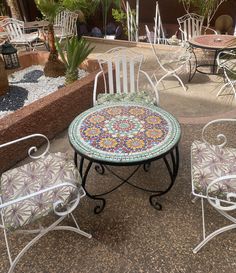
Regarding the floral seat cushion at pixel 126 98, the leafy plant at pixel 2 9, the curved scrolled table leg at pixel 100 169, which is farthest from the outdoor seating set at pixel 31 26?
the curved scrolled table leg at pixel 100 169

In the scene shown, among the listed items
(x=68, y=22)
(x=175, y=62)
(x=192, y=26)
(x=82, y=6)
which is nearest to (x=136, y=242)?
(x=175, y=62)

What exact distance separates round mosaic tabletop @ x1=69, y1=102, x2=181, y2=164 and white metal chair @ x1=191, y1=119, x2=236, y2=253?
0.22 metres

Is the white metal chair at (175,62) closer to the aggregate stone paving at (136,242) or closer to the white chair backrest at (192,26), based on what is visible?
the white chair backrest at (192,26)

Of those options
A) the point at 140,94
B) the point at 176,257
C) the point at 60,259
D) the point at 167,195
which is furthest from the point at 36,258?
the point at 140,94

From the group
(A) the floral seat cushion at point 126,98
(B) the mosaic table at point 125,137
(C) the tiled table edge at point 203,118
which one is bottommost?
(C) the tiled table edge at point 203,118

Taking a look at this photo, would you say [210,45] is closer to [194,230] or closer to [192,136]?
[192,136]

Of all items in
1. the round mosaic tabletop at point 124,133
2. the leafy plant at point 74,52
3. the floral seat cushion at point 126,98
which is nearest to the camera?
the round mosaic tabletop at point 124,133

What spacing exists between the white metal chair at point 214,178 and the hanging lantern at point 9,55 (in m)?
3.37

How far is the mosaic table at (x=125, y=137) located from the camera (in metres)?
1.63

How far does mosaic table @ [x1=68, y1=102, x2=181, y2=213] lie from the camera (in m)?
1.63

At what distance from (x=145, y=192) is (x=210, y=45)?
2.68 m

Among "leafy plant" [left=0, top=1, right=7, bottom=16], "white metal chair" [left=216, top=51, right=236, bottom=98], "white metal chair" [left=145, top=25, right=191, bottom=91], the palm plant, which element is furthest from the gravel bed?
"leafy plant" [left=0, top=1, right=7, bottom=16]

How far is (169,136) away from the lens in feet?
5.88

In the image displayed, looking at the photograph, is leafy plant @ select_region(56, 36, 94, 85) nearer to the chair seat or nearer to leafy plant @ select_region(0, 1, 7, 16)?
the chair seat
